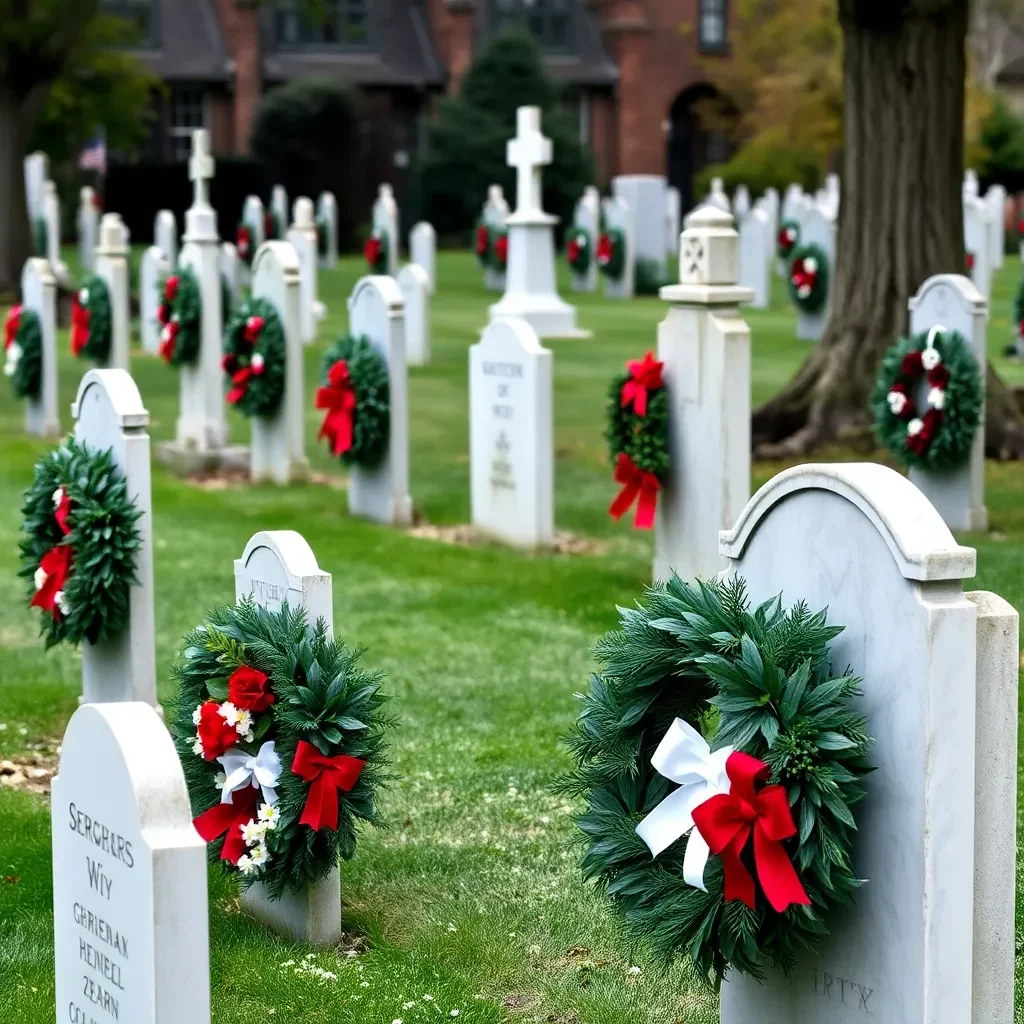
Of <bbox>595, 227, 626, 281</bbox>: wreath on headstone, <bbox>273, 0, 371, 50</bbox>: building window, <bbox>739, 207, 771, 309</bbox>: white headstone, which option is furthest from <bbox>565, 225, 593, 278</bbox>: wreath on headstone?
<bbox>273, 0, 371, 50</bbox>: building window

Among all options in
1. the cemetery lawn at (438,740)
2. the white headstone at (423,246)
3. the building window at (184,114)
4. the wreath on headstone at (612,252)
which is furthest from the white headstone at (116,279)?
the building window at (184,114)

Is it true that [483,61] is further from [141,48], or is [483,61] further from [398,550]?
[398,550]

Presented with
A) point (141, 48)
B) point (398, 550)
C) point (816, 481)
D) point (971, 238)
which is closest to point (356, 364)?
point (398, 550)

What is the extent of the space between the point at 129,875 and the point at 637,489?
19.3ft

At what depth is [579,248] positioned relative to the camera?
29.1 metres

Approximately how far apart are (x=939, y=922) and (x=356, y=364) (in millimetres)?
8420

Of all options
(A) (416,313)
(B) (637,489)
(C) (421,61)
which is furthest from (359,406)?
(C) (421,61)

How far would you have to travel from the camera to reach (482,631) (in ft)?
28.3

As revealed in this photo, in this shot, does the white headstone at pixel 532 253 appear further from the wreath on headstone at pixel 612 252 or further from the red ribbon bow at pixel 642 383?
the red ribbon bow at pixel 642 383

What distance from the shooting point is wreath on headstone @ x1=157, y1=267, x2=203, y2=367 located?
13898 millimetres

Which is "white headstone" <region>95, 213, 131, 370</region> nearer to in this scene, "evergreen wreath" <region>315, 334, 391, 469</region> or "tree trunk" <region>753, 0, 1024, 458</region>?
"evergreen wreath" <region>315, 334, 391, 469</region>

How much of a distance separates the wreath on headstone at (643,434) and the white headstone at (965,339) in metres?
2.18

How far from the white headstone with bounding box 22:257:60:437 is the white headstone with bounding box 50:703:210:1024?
1138cm

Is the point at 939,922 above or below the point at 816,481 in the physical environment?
Answer: below
